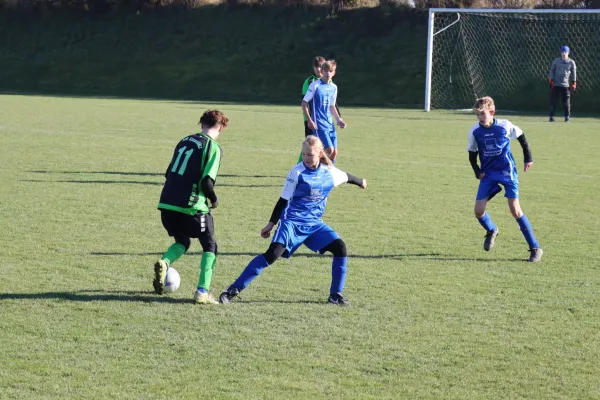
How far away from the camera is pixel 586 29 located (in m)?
32.8

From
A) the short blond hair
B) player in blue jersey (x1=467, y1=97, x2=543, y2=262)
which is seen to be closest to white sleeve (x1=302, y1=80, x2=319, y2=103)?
player in blue jersey (x1=467, y1=97, x2=543, y2=262)

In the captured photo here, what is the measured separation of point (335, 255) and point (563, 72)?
65.8 feet

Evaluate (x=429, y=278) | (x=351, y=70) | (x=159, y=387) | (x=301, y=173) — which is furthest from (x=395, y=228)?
(x=351, y=70)

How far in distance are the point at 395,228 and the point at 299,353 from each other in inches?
185

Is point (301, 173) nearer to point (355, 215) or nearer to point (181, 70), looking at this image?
point (355, 215)

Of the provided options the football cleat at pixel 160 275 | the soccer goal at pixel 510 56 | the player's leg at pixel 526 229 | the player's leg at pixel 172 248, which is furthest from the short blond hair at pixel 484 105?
the soccer goal at pixel 510 56

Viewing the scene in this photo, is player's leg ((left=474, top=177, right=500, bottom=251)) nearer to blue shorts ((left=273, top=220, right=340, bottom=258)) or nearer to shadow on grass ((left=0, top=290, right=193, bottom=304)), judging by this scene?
blue shorts ((left=273, top=220, right=340, bottom=258))

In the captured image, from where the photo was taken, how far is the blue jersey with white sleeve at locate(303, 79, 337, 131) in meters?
13.1

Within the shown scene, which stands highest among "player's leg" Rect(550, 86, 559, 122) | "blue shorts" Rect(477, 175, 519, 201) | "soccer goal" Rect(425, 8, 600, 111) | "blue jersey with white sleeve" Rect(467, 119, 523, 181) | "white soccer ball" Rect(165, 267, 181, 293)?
"soccer goal" Rect(425, 8, 600, 111)

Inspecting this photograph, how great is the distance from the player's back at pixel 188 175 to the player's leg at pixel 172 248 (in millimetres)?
98

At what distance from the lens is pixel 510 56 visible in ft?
110

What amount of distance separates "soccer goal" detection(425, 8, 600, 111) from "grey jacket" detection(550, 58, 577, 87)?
6.11m

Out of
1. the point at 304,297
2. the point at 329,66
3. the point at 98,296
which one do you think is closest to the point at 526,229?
the point at 304,297

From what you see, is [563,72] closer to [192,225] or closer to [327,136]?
[327,136]
